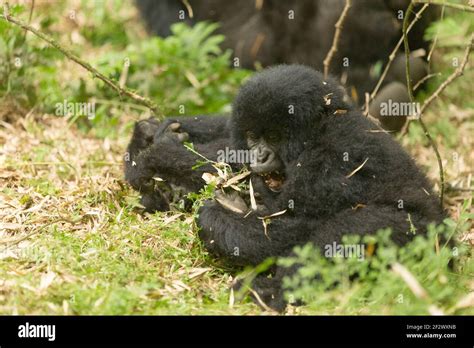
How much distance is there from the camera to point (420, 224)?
143 inches

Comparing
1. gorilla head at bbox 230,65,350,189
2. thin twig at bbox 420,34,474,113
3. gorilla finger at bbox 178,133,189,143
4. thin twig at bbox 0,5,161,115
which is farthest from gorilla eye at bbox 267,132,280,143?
thin twig at bbox 0,5,161,115

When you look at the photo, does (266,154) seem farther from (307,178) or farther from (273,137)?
(307,178)

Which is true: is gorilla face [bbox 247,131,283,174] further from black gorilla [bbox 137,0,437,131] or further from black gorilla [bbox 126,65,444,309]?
black gorilla [bbox 137,0,437,131]

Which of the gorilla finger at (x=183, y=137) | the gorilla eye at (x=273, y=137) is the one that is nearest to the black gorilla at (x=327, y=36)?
the gorilla finger at (x=183, y=137)

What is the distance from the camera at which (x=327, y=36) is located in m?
6.21

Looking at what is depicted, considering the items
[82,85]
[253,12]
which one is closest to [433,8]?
[253,12]

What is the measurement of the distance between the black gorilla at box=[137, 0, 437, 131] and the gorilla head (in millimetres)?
1831

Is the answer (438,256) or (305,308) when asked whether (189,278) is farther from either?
(438,256)

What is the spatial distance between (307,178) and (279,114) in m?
0.37

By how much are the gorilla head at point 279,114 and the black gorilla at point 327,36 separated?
1.83 meters

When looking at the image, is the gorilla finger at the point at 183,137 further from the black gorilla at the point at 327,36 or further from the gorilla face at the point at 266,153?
the black gorilla at the point at 327,36

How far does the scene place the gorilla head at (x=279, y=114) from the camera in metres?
3.74

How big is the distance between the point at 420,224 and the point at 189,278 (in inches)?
45.9
